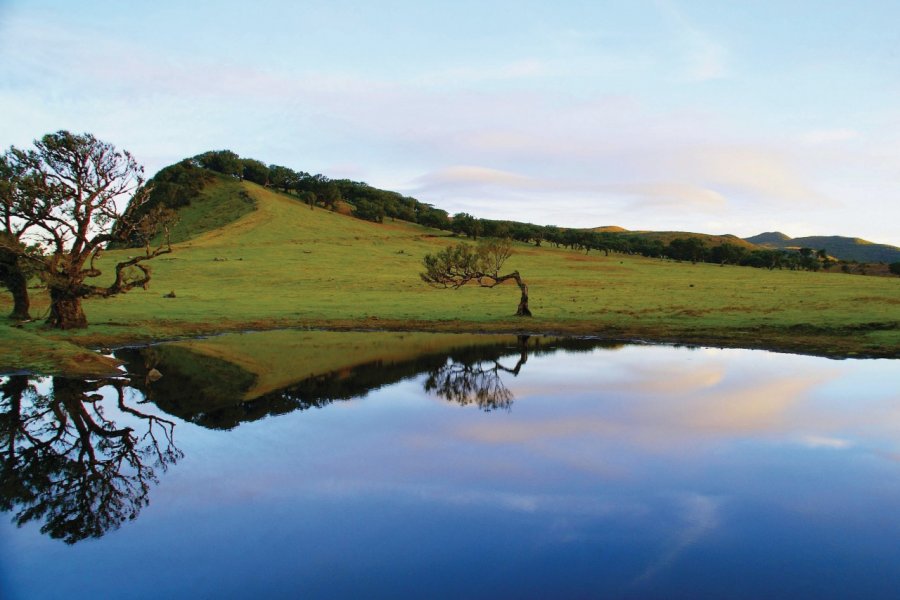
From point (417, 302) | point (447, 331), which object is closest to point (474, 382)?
point (447, 331)

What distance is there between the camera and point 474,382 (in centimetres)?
2281

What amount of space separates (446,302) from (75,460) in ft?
132

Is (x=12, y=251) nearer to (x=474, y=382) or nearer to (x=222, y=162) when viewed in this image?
(x=474, y=382)

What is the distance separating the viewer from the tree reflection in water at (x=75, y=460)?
10.5 metres

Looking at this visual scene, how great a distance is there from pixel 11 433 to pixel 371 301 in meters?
38.3

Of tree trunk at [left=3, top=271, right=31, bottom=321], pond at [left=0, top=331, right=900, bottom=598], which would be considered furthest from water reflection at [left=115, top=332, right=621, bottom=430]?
tree trunk at [left=3, top=271, right=31, bottom=321]

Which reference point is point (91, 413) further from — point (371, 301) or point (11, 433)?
point (371, 301)

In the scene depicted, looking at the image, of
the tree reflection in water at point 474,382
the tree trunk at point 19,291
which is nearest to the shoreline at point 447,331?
the tree trunk at point 19,291

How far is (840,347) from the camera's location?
98.4ft

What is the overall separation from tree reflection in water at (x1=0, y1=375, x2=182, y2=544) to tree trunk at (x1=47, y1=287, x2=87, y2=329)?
13870 mm

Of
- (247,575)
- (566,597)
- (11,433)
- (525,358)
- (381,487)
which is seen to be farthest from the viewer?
(525,358)

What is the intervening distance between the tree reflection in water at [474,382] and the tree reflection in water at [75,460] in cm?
895

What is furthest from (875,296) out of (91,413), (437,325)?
(91,413)

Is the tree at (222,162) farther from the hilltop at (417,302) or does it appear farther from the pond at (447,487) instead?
the pond at (447,487)
